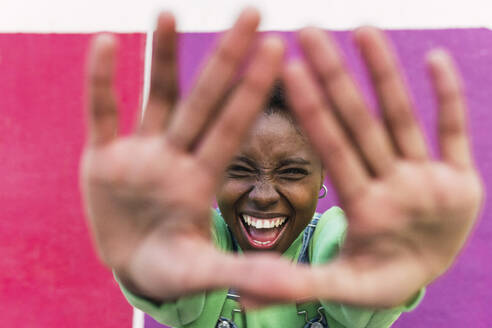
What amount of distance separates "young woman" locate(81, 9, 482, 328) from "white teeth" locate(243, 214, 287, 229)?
1.21 feet

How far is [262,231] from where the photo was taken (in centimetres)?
107

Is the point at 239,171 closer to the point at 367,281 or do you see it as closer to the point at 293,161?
the point at 293,161

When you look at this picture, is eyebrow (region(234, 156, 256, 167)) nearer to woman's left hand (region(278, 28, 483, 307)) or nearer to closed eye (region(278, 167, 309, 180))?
closed eye (region(278, 167, 309, 180))

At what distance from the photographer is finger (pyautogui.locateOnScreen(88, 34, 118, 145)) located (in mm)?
615

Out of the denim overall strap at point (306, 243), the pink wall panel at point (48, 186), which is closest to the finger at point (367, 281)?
the denim overall strap at point (306, 243)

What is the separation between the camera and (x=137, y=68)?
2252 millimetres

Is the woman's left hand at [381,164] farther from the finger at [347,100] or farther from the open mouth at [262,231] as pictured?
the open mouth at [262,231]

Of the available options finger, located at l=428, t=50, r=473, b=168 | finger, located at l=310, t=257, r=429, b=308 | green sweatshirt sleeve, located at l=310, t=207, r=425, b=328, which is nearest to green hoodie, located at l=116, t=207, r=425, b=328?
green sweatshirt sleeve, located at l=310, t=207, r=425, b=328

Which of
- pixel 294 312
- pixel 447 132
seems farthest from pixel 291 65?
pixel 294 312

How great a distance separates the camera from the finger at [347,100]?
0.62 metres

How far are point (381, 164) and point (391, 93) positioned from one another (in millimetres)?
94

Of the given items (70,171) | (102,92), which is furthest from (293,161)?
(70,171)

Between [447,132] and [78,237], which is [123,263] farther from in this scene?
[78,237]

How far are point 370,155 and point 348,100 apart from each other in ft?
0.26
